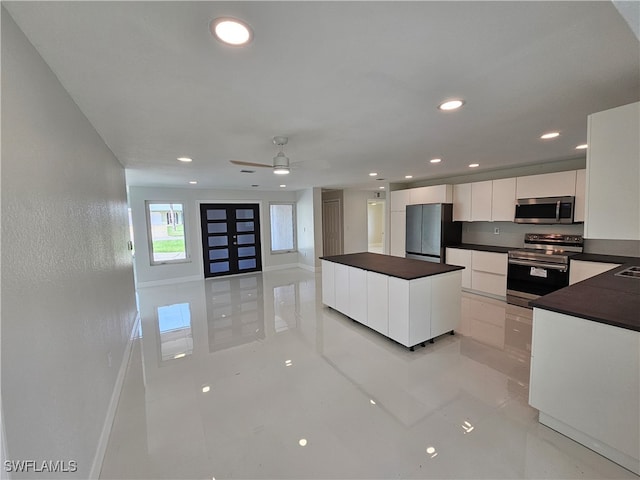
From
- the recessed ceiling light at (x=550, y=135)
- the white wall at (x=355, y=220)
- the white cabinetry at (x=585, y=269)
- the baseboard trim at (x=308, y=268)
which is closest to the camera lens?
the recessed ceiling light at (x=550, y=135)

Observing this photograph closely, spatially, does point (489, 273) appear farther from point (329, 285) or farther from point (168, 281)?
point (168, 281)

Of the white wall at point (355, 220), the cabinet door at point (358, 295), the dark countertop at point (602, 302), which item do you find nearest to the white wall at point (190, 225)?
the white wall at point (355, 220)

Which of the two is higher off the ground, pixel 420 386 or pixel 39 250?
pixel 39 250

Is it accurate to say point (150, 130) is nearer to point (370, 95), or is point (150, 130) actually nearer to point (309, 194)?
point (370, 95)

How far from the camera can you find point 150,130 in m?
2.36

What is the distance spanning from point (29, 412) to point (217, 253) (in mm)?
6131

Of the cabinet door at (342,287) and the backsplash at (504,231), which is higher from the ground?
the backsplash at (504,231)

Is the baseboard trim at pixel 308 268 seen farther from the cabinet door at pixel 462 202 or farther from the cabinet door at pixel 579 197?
the cabinet door at pixel 579 197

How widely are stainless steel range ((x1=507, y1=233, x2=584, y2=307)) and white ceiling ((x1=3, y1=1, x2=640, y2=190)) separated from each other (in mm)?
1853

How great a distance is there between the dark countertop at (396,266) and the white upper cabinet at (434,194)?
207 cm

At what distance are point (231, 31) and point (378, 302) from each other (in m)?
2.96

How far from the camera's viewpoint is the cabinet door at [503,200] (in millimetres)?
4441

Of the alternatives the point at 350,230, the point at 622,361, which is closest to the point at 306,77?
the point at 622,361

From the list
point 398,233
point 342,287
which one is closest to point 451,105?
point 342,287
